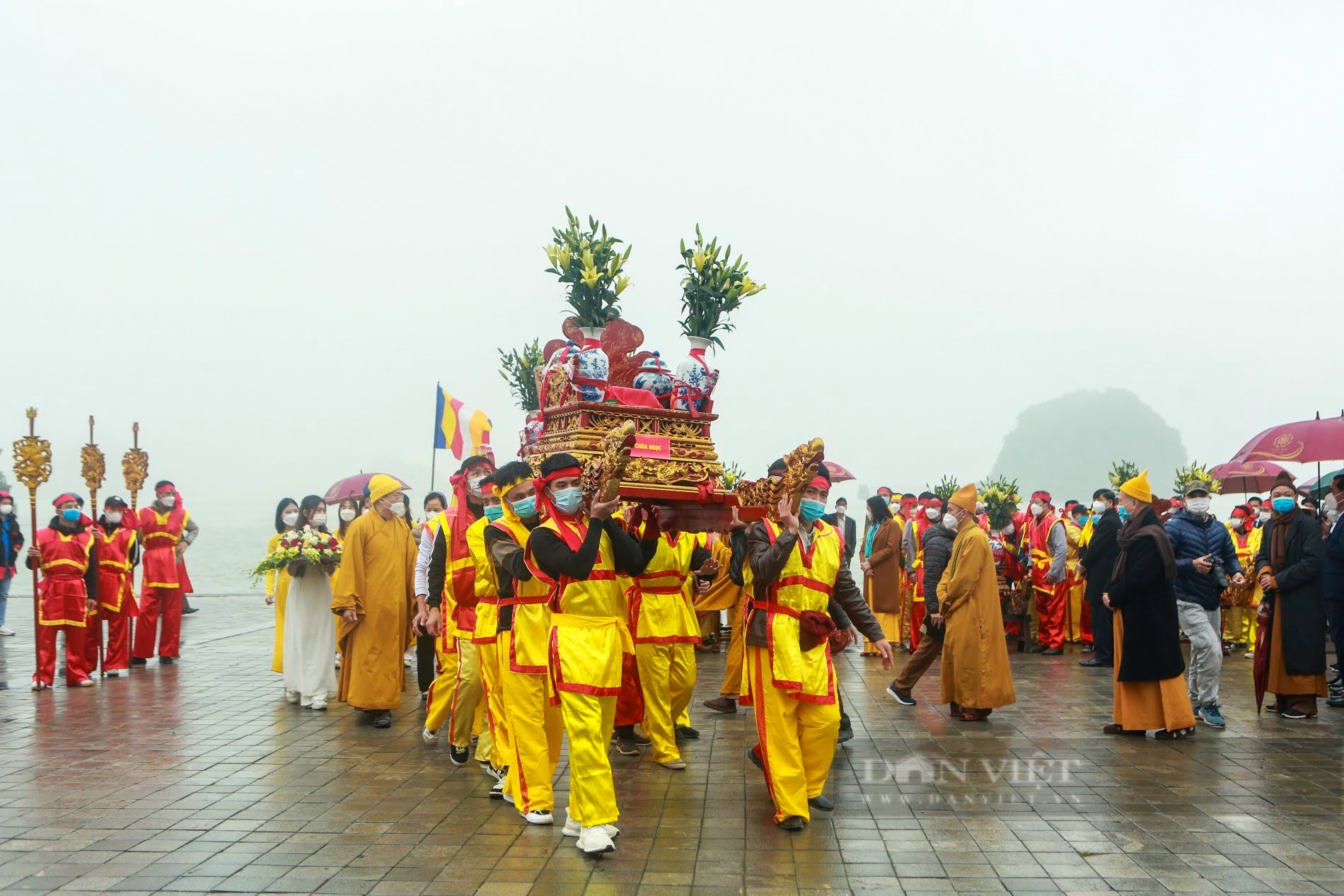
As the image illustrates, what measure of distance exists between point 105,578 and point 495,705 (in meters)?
7.21

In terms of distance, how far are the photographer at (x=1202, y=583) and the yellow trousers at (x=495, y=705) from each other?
544 cm

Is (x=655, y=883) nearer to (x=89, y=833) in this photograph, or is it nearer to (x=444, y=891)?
(x=444, y=891)

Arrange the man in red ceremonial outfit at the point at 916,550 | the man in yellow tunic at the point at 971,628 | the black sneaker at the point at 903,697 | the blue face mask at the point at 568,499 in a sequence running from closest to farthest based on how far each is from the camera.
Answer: the blue face mask at the point at 568,499, the man in yellow tunic at the point at 971,628, the black sneaker at the point at 903,697, the man in red ceremonial outfit at the point at 916,550

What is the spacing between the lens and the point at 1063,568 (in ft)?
44.2

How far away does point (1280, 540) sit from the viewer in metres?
9.12

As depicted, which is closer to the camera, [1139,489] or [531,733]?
[531,733]

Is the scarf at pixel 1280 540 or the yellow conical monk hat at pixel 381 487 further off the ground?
the yellow conical monk hat at pixel 381 487

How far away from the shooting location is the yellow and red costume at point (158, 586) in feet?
40.5

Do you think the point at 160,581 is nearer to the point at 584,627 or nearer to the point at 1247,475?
the point at 584,627

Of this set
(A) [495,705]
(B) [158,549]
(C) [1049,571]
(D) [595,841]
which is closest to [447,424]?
(B) [158,549]

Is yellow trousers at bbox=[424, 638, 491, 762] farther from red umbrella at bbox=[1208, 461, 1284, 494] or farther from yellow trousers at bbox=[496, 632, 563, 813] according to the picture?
red umbrella at bbox=[1208, 461, 1284, 494]

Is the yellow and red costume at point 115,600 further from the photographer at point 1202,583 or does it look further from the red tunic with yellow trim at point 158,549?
the photographer at point 1202,583

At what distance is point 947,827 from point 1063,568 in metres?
8.93

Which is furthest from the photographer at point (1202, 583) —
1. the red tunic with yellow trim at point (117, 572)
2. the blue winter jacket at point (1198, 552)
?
the red tunic with yellow trim at point (117, 572)
